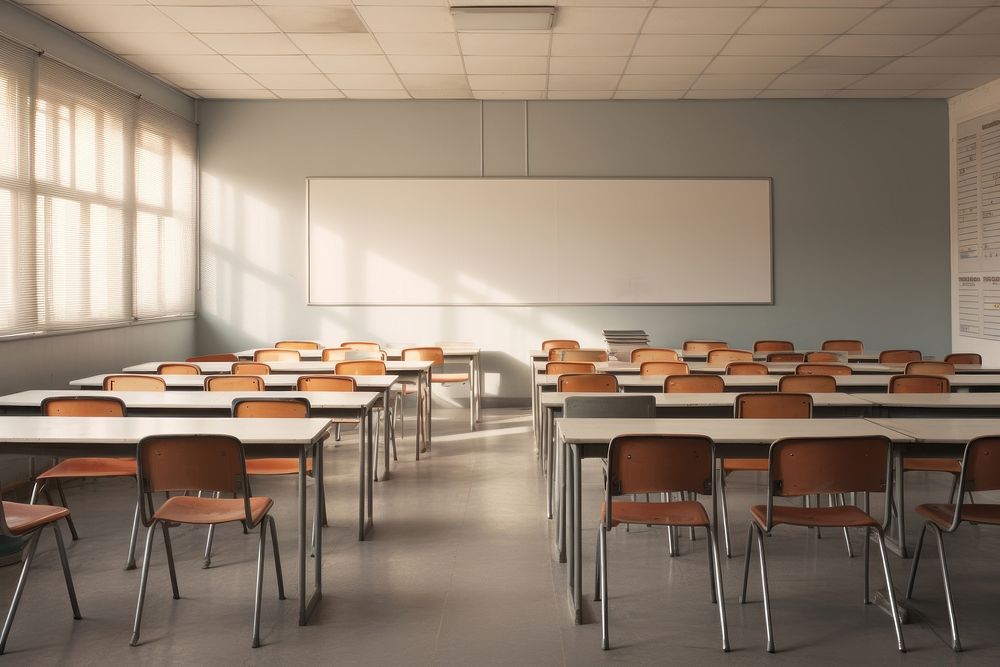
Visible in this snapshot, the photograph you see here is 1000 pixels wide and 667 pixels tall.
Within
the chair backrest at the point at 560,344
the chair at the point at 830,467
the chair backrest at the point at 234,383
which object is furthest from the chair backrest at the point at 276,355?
the chair at the point at 830,467

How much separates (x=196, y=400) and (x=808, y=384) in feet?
12.2

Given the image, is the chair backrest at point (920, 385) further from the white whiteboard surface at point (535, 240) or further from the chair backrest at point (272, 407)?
the white whiteboard surface at point (535, 240)

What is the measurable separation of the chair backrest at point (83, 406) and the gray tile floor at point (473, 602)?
2.29 ft

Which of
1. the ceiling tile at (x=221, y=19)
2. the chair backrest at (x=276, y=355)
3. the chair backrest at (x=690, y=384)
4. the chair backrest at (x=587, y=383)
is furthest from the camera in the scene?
the chair backrest at (x=276, y=355)

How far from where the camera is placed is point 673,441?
3.16 m

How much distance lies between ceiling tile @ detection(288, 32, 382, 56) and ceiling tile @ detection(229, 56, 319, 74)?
338 mm

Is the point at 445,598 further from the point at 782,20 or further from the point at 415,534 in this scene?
the point at 782,20

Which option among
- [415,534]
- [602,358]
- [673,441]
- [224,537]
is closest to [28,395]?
[224,537]

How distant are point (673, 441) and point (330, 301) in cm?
692

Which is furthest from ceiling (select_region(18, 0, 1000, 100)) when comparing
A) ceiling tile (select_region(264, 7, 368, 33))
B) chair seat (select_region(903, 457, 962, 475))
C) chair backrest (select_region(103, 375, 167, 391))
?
→ chair seat (select_region(903, 457, 962, 475))

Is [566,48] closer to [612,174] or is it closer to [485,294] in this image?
[612,174]

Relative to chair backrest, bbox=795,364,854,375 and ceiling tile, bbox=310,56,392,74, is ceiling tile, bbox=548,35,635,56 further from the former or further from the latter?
chair backrest, bbox=795,364,854,375

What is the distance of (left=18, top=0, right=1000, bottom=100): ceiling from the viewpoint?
6.38 meters

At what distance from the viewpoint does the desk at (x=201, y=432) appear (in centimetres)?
329
